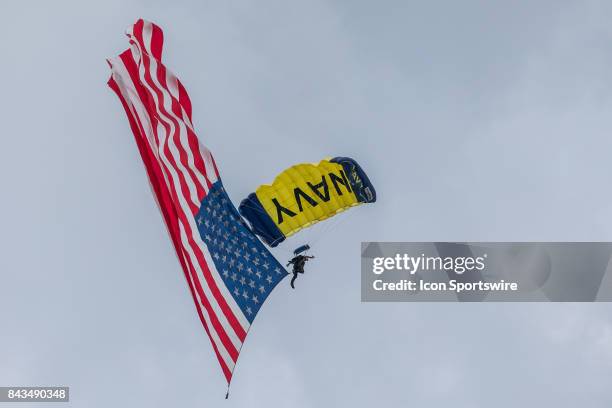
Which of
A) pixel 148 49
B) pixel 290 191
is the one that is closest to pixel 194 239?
pixel 148 49

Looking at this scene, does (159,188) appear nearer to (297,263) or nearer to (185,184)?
(185,184)

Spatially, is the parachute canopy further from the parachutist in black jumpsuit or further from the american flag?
the american flag

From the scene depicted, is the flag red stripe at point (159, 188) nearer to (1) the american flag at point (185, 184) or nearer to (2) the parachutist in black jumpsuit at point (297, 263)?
(1) the american flag at point (185, 184)

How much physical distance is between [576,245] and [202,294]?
78.8 feet

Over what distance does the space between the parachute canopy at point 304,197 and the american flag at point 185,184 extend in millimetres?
7464

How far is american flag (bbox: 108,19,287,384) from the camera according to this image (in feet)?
79.9

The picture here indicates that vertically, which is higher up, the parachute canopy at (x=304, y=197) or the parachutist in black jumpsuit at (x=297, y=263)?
the parachute canopy at (x=304, y=197)

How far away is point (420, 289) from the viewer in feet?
121

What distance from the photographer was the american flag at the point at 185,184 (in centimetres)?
2436

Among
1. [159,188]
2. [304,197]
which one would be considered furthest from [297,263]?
[159,188]

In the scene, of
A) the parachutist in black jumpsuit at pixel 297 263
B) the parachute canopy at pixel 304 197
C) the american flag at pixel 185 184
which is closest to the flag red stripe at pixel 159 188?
the american flag at pixel 185 184

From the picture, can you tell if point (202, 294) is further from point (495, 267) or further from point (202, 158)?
point (495, 267)

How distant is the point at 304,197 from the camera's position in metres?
33.1

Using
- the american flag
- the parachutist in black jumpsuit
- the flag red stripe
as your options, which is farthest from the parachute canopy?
the flag red stripe
